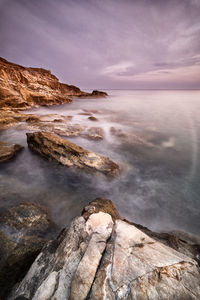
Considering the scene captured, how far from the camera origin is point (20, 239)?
3.23m

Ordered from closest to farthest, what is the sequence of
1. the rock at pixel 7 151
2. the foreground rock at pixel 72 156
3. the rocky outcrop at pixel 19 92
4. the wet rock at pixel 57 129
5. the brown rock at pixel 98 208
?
the brown rock at pixel 98 208 → the foreground rock at pixel 72 156 → the rock at pixel 7 151 → the wet rock at pixel 57 129 → the rocky outcrop at pixel 19 92

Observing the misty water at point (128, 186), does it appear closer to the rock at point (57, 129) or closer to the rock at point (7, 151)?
the rock at point (7, 151)

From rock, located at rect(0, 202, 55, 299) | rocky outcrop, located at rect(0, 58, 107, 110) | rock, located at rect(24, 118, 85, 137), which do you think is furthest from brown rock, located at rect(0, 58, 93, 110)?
rock, located at rect(0, 202, 55, 299)

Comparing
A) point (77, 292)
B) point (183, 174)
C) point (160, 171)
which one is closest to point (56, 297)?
point (77, 292)

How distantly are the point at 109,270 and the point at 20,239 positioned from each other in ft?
7.95

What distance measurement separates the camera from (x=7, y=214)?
371cm

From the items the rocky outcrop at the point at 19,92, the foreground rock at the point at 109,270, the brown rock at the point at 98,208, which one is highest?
the rocky outcrop at the point at 19,92

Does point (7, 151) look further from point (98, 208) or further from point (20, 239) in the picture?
point (98, 208)

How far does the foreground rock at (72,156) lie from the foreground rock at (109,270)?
407cm

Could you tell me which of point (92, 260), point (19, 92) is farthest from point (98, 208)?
point (19, 92)

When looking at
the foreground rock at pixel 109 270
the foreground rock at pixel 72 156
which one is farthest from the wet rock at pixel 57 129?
the foreground rock at pixel 109 270

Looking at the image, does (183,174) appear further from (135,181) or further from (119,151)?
(119,151)

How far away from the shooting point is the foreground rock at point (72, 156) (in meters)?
6.70

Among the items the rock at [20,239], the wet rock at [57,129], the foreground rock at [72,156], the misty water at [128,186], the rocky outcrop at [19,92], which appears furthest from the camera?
the rocky outcrop at [19,92]
